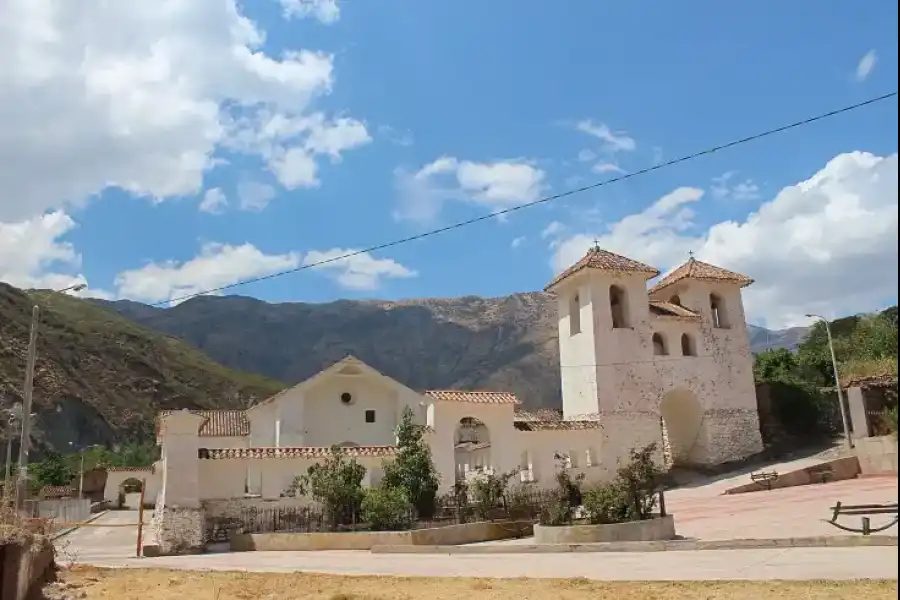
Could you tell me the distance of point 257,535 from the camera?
21578 millimetres

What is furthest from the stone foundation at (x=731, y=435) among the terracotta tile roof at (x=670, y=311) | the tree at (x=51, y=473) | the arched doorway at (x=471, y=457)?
the tree at (x=51, y=473)

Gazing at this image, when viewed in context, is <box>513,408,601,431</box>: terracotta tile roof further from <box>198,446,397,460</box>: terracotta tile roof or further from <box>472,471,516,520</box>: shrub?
<box>472,471,516,520</box>: shrub

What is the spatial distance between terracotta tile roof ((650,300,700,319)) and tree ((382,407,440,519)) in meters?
17.6

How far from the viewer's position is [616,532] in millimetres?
17297

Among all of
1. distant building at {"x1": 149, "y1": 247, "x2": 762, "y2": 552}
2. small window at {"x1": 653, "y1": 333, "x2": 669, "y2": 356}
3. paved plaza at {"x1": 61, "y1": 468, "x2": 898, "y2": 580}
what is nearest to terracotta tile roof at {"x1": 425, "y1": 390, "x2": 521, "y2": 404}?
distant building at {"x1": 149, "y1": 247, "x2": 762, "y2": 552}

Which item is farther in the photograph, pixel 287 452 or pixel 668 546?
pixel 287 452

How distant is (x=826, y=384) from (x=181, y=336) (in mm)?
128587

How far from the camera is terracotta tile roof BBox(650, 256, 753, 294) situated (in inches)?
1534

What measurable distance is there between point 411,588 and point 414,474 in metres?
11.9

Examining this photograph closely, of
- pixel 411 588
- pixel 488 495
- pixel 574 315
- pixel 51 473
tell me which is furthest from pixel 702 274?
pixel 51 473

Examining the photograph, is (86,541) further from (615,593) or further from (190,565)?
(615,593)

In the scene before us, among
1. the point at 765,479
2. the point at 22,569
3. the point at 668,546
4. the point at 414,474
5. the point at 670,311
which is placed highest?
the point at 670,311

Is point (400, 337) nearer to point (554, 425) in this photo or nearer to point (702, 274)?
point (702, 274)

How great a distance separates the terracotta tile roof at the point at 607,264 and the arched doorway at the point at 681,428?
6170mm
